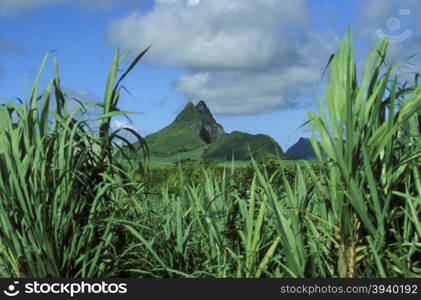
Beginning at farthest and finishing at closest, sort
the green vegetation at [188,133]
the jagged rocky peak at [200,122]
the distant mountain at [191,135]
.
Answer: the jagged rocky peak at [200,122] → the green vegetation at [188,133] → the distant mountain at [191,135]

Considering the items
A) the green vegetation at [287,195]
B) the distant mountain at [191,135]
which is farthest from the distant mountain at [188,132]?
the green vegetation at [287,195]

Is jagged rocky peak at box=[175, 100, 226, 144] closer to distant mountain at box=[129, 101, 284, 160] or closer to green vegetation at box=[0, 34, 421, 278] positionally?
distant mountain at box=[129, 101, 284, 160]

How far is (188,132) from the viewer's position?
93.4 meters

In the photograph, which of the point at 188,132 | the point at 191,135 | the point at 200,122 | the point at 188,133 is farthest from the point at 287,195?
the point at 200,122

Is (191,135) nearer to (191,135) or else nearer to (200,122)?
(191,135)

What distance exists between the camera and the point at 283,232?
279cm

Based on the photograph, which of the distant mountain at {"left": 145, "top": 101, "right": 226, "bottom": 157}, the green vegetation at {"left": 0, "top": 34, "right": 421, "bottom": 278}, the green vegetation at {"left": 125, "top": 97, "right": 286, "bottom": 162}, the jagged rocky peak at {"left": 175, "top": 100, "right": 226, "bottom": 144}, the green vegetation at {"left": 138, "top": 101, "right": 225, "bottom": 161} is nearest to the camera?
the green vegetation at {"left": 0, "top": 34, "right": 421, "bottom": 278}

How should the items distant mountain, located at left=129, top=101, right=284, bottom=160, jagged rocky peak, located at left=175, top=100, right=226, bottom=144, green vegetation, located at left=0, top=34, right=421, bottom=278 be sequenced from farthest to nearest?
jagged rocky peak, located at left=175, top=100, right=226, bottom=144, distant mountain, located at left=129, top=101, right=284, bottom=160, green vegetation, located at left=0, top=34, right=421, bottom=278

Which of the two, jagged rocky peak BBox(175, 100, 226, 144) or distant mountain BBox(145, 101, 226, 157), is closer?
distant mountain BBox(145, 101, 226, 157)

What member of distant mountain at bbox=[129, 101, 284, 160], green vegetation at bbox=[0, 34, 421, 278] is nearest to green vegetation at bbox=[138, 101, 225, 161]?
distant mountain at bbox=[129, 101, 284, 160]

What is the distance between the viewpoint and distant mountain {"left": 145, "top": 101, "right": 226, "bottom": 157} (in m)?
84.1

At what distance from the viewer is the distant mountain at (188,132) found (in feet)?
276

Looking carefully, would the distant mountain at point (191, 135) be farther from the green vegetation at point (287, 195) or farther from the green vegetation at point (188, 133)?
the green vegetation at point (287, 195)

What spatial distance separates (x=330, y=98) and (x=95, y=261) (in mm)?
1432
